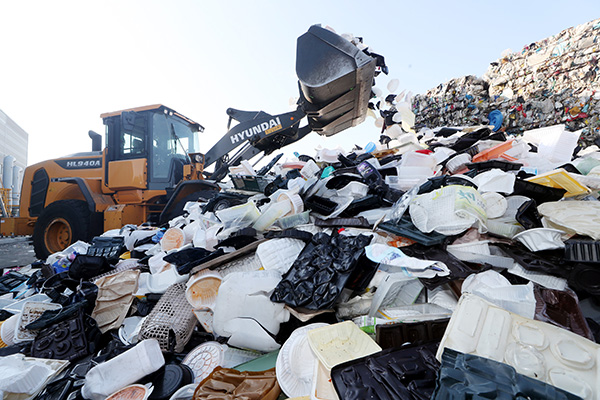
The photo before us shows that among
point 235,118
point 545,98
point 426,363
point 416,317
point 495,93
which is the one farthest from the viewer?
point 495,93

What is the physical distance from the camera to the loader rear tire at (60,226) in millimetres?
4480

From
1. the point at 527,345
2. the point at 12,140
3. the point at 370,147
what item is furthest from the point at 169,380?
the point at 12,140

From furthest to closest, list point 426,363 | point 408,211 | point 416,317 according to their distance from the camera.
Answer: point 408,211
point 416,317
point 426,363

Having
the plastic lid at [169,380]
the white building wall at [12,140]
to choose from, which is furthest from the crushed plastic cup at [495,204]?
the white building wall at [12,140]

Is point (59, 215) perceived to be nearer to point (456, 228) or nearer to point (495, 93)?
point (456, 228)

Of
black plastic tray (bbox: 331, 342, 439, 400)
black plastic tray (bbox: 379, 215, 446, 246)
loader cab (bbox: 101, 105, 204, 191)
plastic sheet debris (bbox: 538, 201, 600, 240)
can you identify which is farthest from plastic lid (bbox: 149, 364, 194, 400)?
loader cab (bbox: 101, 105, 204, 191)

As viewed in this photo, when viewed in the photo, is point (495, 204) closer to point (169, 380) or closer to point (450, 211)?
point (450, 211)

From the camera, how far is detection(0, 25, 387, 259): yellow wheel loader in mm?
4066

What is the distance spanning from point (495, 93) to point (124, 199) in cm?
718

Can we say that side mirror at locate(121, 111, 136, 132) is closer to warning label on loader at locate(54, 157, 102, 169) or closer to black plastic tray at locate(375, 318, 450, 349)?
warning label on loader at locate(54, 157, 102, 169)

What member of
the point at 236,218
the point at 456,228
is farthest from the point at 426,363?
the point at 236,218

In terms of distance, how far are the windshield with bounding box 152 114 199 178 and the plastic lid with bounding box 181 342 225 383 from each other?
3.98 m

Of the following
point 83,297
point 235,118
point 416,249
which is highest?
point 235,118

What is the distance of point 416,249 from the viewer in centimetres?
142
